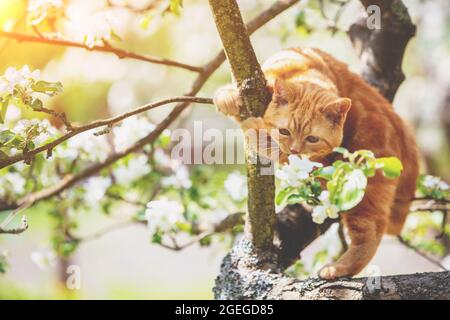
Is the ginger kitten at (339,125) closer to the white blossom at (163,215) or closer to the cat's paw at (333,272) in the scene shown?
the cat's paw at (333,272)

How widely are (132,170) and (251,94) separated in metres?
1.24

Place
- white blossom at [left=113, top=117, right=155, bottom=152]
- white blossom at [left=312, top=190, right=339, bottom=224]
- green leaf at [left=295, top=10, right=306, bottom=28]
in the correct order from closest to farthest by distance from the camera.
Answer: white blossom at [left=312, top=190, right=339, bottom=224] → white blossom at [left=113, top=117, right=155, bottom=152] → green leaf at [left=295, top=10, right=306, bottom=28]

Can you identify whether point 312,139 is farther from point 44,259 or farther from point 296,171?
point 44,259

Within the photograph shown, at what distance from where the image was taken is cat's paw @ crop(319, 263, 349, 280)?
1979 millimetres

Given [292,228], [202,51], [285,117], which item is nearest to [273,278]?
[292,228]

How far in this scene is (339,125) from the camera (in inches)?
86.0

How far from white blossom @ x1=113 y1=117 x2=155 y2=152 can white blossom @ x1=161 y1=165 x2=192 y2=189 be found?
242 mm

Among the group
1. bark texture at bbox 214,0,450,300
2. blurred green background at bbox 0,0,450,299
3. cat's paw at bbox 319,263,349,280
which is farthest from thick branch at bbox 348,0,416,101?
cat's paw at bbox 319,263,349,280

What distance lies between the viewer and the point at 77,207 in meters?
3.07

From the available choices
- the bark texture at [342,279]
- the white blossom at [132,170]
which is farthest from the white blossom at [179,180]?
the bark texture at [342,279]

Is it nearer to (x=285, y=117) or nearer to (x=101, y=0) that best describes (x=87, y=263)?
(x=101, y=0)

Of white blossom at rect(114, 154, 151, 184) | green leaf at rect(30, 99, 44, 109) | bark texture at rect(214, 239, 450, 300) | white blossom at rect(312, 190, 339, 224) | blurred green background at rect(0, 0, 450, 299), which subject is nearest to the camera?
white blossom at rect(312, 190, 339, 224)

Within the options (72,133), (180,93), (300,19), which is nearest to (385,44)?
(300,19)

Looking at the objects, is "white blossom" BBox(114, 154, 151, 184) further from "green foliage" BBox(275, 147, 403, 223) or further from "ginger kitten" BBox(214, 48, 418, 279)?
"green foliage" BBox(275, 147, 403, 223)
